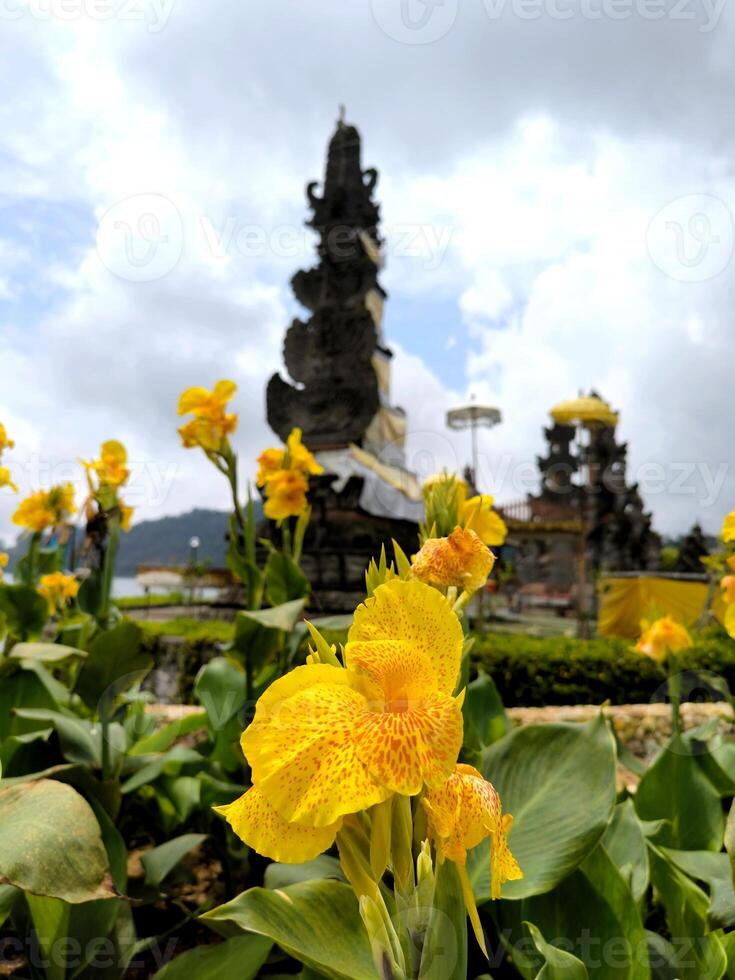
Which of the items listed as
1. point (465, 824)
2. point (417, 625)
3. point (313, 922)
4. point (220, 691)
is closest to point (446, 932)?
point (465, 824)

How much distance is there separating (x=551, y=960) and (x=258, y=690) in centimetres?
118

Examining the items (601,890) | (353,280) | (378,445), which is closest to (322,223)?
(353,280)

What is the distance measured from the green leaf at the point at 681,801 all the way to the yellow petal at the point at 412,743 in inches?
40.3

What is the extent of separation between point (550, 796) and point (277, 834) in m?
0.69

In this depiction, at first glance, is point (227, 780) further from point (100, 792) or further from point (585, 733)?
point (585, 733)

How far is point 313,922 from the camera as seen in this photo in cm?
73

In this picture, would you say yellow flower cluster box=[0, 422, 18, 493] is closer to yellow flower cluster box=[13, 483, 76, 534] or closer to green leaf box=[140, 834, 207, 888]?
yellow flower cluster box=[13, 483, 76, 534]

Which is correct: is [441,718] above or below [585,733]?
above

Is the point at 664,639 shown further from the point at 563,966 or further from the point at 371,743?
the point at 371,743

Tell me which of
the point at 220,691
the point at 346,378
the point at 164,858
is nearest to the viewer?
the point at 164,858

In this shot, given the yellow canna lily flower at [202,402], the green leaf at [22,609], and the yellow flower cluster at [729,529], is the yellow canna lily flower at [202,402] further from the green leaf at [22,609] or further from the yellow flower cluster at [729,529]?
the yellow flower cluster at [729,529]

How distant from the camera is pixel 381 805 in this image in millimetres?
453

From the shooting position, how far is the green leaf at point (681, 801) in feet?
3.93

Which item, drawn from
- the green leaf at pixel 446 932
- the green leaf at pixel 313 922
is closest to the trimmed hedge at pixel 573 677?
the green leaf at pixel 313 922
